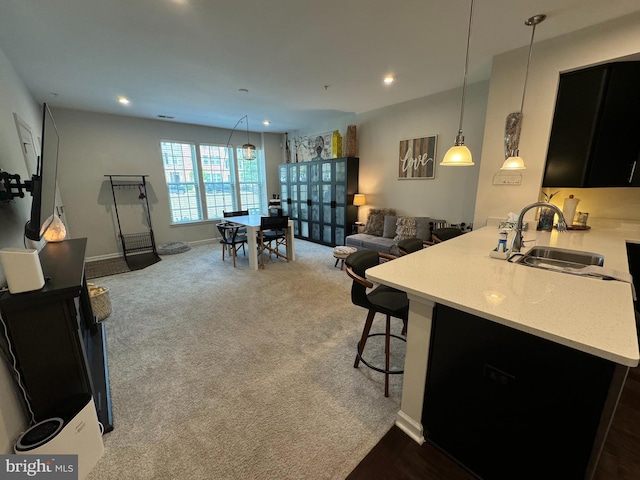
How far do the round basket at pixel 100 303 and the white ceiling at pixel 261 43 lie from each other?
2378 mm

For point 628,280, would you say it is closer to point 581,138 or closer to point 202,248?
point 581,138

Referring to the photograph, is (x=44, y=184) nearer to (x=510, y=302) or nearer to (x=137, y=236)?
(x=510, y=302)

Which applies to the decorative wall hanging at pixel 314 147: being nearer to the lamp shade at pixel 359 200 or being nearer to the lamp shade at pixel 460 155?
the lamp shade at pixel 359 200

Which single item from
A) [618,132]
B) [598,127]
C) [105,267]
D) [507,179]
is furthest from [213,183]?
[618,132]

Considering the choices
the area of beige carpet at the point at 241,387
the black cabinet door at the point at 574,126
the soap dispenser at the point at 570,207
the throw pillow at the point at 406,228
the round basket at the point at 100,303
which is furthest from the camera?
the throw pillow at the point at 406,228

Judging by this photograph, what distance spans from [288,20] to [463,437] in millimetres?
2988

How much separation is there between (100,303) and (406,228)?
13.7ft

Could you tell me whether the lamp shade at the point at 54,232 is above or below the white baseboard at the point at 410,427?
above

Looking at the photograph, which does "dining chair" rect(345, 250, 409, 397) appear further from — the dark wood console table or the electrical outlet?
the electrical outlet

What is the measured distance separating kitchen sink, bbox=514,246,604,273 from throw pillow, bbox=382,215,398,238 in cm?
257

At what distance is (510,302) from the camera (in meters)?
1.08

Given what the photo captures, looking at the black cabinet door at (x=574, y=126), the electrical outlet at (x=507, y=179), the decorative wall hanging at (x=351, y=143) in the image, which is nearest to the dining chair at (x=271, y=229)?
the decorative wall hanging at (x=351, y=143)

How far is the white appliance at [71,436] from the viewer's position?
1.11 m

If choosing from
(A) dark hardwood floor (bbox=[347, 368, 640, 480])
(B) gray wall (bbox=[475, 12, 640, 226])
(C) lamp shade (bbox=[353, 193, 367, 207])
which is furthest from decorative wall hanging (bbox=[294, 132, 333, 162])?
(A) dark hardwood floor (bbox=[347, 368, 640, 480])
